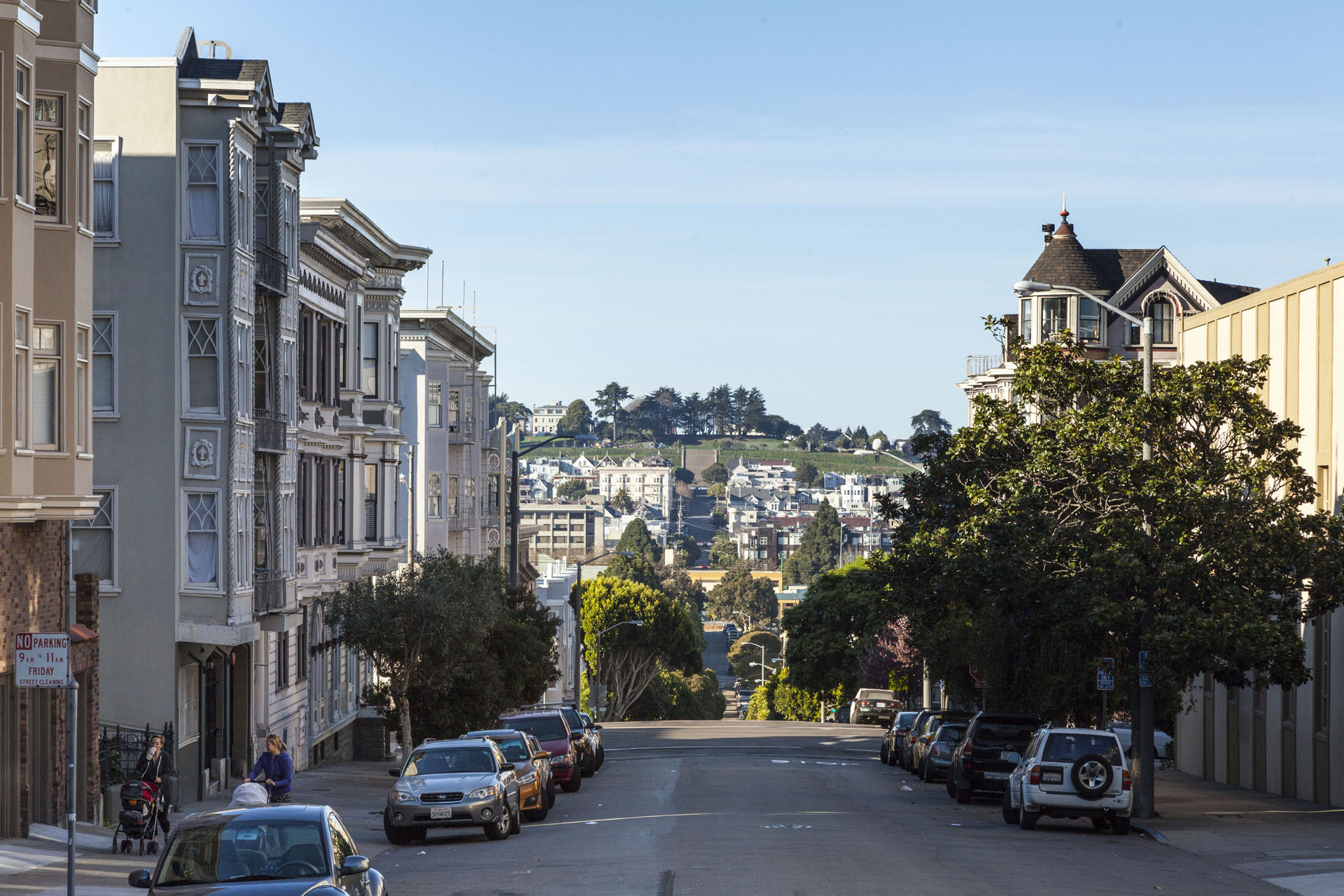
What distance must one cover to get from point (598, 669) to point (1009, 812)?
210 feet

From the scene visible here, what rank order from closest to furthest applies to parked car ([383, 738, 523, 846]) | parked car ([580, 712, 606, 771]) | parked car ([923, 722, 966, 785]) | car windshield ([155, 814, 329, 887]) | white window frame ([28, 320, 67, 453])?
car windshield ([155, 814, 329, 887]), white window frame ([28, 320, 67, 453]), parked car ([383, 738, 523, 846]), parked car ([923, 722, 966, 785]), parked car ([580, 712, 606, 771])

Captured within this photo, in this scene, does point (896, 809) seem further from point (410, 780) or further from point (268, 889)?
point (268, 889)

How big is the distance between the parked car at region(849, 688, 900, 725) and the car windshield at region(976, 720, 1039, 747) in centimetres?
4059

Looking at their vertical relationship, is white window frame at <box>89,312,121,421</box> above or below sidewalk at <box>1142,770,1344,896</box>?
above

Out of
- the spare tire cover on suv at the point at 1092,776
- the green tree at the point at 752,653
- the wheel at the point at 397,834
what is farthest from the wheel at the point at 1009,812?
the green tree at the point at 752,653

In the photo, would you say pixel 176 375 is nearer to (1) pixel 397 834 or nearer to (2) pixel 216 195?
(2) pixel 216 195

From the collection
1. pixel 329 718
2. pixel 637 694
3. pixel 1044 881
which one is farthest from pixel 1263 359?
pixel 637 694

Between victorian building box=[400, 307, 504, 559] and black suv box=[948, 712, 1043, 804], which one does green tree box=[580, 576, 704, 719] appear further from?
black suv box=[948, 712, 1043, 804]

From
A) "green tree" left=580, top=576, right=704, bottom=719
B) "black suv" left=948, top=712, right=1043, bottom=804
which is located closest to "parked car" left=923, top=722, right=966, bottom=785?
"black suv" left=948, top=712, right=1043, bottom=804

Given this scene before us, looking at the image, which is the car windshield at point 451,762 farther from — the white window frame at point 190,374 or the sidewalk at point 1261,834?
the sidewalk at point 1261,834

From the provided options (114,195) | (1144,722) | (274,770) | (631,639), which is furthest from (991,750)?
(631,639)

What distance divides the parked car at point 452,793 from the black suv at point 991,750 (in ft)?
32.8

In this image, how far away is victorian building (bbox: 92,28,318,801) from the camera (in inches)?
1118

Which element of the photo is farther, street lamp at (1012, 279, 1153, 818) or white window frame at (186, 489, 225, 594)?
white window frame at (186, 489, 225, 594)
